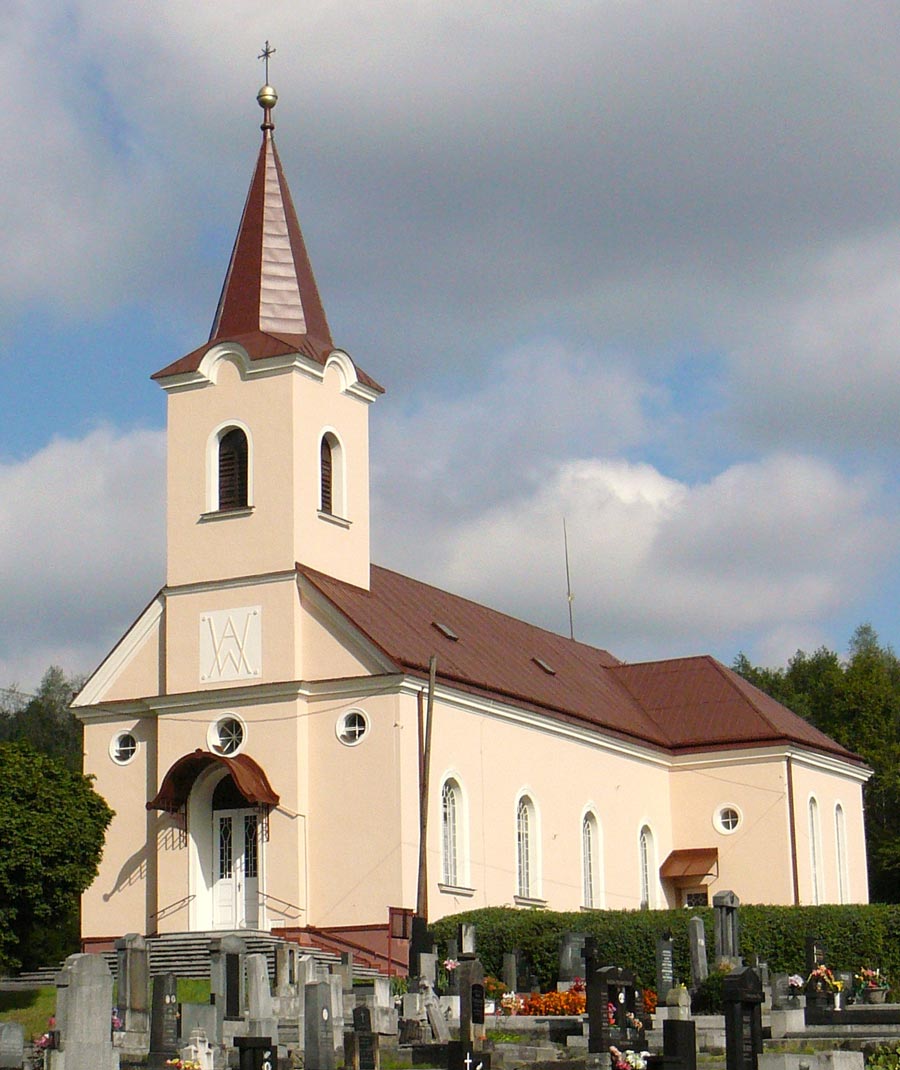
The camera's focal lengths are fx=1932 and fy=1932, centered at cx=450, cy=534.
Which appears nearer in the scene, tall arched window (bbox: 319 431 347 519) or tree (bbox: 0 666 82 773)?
tall arched window (bbox: 319 431 347 519)

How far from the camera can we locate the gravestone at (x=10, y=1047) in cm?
1897

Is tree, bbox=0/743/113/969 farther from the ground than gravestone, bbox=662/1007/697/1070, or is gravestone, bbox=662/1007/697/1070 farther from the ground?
tree, bbox=0/743/113/969

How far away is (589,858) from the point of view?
44125 millimetres

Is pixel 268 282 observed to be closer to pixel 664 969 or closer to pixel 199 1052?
pixel 664 969

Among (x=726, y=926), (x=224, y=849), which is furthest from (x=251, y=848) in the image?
(x=726, y=926)

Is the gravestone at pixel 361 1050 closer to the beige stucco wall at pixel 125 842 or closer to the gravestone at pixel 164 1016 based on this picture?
the gravestone at pixel 164 1016

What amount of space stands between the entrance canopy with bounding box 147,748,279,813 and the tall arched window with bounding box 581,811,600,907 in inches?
366

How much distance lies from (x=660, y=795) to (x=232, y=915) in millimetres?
14334

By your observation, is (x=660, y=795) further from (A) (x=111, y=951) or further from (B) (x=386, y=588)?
(A) (x=111, y=951)

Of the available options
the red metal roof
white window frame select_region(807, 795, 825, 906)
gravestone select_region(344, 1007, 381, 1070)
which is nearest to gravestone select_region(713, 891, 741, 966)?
the red metal roof

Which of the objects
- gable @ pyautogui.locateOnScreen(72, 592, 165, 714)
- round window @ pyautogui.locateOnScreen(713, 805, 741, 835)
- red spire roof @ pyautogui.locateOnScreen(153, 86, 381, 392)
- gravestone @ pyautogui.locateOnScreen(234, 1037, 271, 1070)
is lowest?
gravestone @ pyautogui.locateOnScreen(234, 1037, 271, 1070)

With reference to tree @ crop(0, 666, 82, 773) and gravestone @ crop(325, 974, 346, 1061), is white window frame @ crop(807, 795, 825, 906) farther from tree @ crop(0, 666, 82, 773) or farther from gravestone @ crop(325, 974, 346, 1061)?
tree @ crop(0, 666, 82, 773)

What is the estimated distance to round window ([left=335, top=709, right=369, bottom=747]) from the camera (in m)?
37.2

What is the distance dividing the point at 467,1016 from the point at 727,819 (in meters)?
25.6
